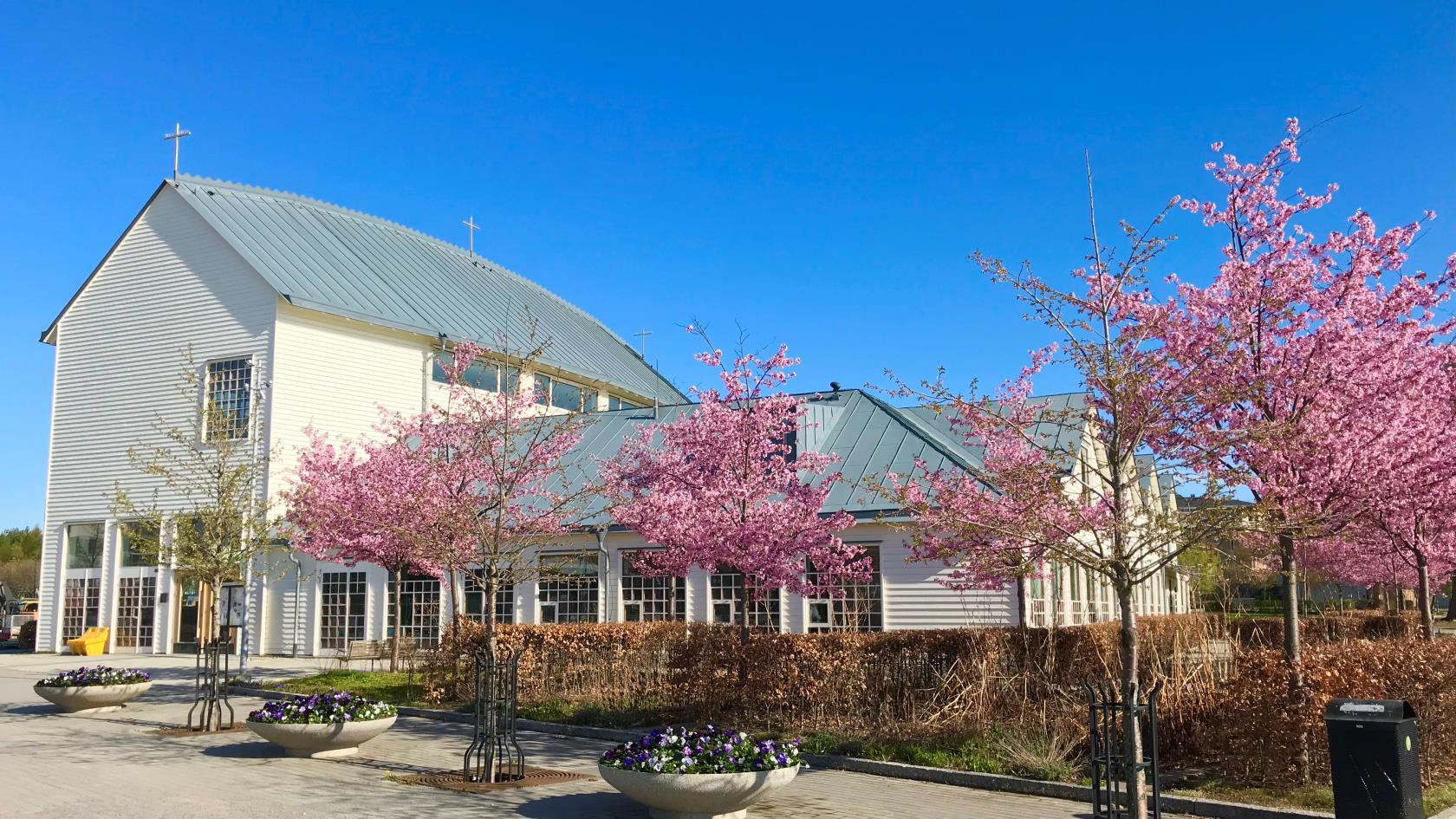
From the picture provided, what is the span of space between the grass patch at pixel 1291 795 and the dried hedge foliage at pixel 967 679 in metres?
0.31

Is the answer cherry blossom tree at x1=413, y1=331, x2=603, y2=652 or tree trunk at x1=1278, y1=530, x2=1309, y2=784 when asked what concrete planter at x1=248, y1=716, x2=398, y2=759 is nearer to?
cherry blossom tree at x1=413, y1=331, x2=603, y2=652

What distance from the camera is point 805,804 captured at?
1005 cm

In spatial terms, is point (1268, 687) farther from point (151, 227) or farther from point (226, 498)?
point (151, 227)

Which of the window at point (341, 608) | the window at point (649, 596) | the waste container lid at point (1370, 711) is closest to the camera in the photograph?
the waste container lid at point (1370, 711)

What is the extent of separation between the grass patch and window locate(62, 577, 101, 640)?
29861 mm

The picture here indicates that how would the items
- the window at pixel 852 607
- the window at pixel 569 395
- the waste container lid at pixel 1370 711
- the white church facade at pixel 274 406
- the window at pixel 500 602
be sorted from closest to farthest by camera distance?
the waste container lid at pixel 1370 711 → the window at pixel 852 607 → the white church facade at pixel 274 406 → the window at pixel 500 602 → the window at pixel 569 395

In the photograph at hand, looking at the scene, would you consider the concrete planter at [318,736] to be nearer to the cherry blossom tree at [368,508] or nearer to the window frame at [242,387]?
the cherry blossom tree at [368,508]

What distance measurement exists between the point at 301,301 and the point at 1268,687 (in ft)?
81.0

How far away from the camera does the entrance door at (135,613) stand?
30250mm

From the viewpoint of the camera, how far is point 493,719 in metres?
10.9

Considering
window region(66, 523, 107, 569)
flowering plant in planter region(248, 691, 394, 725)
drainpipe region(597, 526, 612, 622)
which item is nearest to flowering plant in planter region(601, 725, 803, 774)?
flowering plant in planter region(248, 691, 394, 725)

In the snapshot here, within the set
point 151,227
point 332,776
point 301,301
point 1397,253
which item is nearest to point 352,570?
point 301,301

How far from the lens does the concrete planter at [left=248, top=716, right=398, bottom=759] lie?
12195 millimetres

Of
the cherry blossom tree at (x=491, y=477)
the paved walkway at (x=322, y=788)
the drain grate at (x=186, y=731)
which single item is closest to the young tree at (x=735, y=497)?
the cherry blossom tree at (x=491, y=477)
